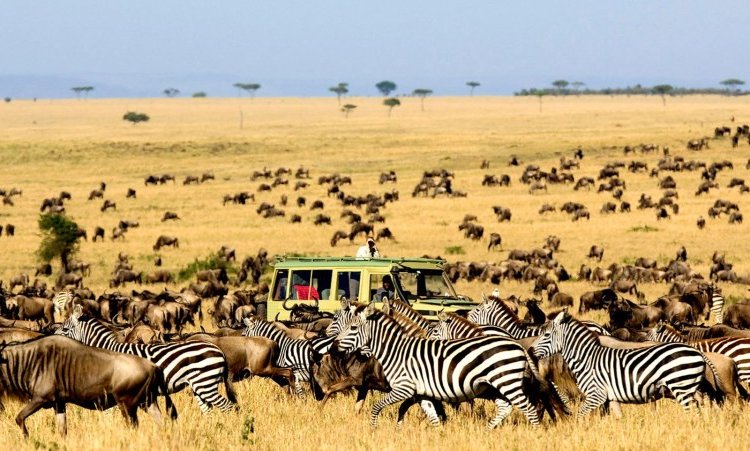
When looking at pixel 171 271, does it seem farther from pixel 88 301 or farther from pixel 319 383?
pixel 319 383

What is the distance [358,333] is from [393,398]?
0.98 metres

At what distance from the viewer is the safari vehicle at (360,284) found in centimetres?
1838

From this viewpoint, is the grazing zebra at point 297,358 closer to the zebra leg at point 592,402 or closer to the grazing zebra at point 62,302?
the zebra leg at point 592,402

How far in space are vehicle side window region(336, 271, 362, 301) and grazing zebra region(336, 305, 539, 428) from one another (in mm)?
5432

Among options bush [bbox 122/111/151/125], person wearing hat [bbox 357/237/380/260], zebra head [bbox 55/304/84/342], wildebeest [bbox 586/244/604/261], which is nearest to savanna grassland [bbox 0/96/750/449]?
wildebeest [bbox 586/244/604/261]

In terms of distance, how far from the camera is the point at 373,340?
43.8 feet

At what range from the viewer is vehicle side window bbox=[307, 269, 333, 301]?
1939cm

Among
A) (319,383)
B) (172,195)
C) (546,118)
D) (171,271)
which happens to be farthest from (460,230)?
(546,118)

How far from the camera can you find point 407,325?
13820 mm

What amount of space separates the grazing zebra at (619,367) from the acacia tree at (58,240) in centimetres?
3154

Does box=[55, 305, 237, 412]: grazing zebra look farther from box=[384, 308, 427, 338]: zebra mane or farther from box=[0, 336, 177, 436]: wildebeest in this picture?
box=[384, 308, 427, 338]: zebra mane

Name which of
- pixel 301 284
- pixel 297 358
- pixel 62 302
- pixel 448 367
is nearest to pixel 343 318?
pixel 297 358

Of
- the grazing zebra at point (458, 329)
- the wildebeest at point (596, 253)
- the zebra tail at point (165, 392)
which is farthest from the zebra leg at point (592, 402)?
A: the wildebeest at point (596, 253)

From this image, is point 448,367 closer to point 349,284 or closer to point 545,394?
point 545,394
